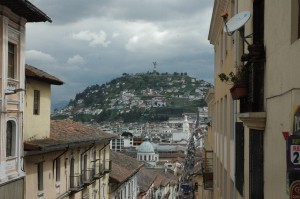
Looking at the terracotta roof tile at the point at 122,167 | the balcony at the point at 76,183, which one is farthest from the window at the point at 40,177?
the terracotta roof tile at the point at 122,167

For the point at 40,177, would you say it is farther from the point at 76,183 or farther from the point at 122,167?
the point at 122,167

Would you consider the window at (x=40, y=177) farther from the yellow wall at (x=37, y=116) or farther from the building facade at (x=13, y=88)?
the building facade at (x=13, y=88)

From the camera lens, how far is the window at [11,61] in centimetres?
1534

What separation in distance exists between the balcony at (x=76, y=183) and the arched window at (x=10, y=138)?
8292 mm

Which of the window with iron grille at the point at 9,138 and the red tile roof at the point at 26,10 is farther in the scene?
the window with iron grille at the point at 9,138

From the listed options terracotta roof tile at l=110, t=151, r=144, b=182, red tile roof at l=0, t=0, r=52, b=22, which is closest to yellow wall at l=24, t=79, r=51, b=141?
red tile roof at l=0, t=0, r=52, b=22

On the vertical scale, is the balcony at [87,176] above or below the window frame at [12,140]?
below

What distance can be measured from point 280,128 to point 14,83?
36.2 ft

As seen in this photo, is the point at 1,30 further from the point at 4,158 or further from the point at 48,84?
the point at 48,84

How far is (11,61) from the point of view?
1553cm

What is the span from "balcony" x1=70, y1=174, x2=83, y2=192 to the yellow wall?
4083 millimetres

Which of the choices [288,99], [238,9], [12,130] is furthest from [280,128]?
[12,130]

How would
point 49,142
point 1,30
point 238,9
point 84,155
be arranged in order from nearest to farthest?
point 238,9 → point 1,30 → point 49,142 → point 84,155

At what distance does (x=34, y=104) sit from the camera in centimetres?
1892
